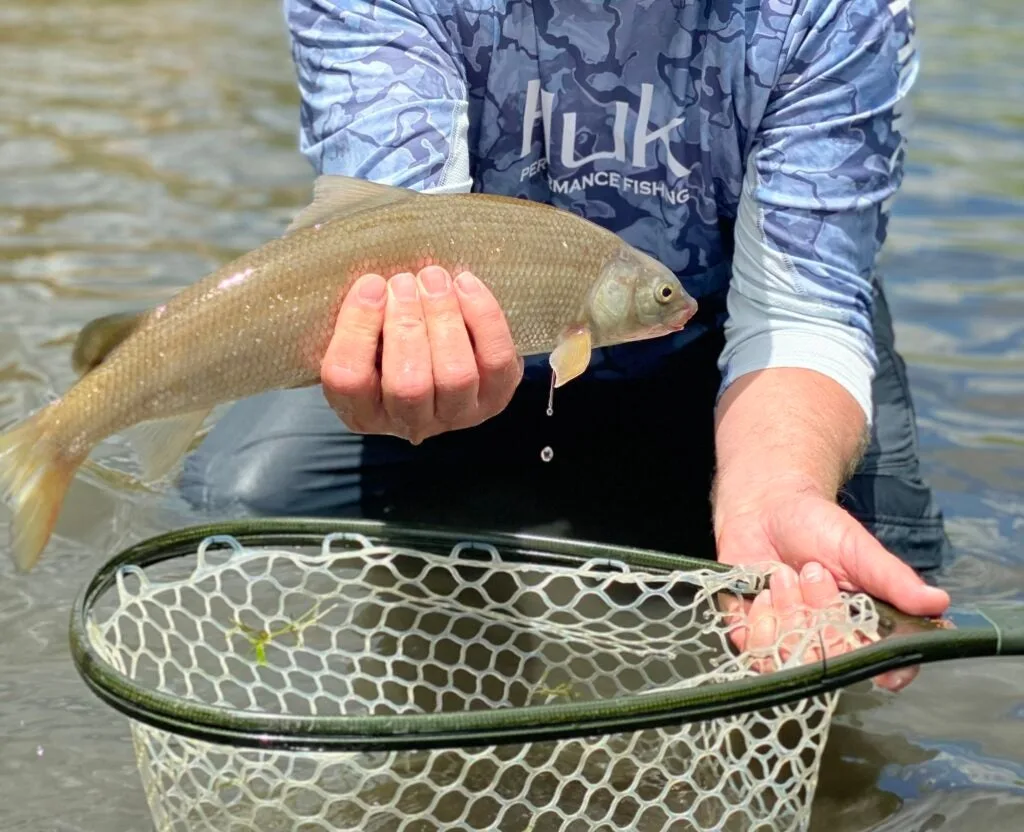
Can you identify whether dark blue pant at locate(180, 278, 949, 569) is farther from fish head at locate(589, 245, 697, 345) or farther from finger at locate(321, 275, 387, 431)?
finger at locate(321, 275, 387, 431)

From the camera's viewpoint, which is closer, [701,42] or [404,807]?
[404,807]

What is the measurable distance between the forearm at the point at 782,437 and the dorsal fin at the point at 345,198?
715 mm

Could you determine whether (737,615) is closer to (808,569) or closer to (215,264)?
(808,569)

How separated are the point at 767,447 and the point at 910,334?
221cm

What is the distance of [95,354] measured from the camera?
2004 millimetres

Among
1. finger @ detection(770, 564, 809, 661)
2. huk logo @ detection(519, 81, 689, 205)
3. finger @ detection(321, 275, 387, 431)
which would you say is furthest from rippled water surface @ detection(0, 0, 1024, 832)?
huk logo @ detection(519, 81, 689, 205)

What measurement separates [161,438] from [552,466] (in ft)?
3.67

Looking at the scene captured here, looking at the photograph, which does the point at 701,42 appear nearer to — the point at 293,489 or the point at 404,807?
the point at 293,489

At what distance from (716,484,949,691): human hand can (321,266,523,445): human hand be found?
48 centimetres

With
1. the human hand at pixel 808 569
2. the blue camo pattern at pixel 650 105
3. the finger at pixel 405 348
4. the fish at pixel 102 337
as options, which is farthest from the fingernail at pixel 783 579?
the fish at pixel 102 337

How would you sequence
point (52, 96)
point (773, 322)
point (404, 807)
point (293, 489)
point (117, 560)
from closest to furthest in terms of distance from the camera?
point (117, 560)
point (404, 807)
point (773, 322)
point (293, 489)
point (52, 96)

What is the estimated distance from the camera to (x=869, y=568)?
72.4 inches

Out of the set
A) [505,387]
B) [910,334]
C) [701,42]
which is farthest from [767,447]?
[910,334]

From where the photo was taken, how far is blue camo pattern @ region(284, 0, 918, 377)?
8.14 ft
